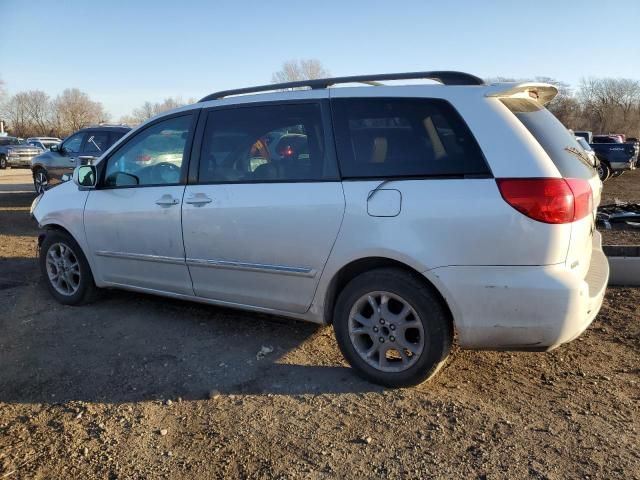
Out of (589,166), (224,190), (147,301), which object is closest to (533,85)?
(589,166)

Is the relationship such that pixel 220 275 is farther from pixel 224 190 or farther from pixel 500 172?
pixel 500 172

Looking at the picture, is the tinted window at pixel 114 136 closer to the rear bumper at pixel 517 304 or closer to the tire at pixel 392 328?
the tire at pixel 392 328

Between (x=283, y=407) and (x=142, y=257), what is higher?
(x=142, y=257)

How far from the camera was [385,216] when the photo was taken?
3309 millimetres

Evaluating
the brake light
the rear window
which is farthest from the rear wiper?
the brake light

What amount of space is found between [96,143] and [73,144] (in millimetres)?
907

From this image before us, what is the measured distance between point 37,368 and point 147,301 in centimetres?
148

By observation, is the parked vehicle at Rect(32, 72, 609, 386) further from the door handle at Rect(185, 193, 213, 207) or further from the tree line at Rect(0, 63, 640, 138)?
the tree line at Rect(0, 63, 640, 138)

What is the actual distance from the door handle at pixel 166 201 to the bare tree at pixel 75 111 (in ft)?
273

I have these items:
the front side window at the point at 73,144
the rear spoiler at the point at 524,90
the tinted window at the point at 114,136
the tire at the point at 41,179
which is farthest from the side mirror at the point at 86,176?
the tire at the point at 41,179

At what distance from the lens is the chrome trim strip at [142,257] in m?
4.30

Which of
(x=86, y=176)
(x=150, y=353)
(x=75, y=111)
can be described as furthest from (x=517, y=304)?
(x=75, y=111)

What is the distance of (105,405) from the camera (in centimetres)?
331

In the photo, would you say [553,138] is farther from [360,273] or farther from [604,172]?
[604,172]
